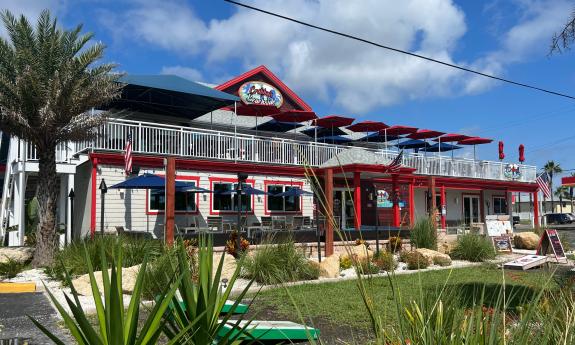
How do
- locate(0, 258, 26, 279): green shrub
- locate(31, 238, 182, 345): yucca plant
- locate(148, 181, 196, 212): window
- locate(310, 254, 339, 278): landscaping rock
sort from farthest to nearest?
1. locate(148, 181, 196, 212): window
2. locate(310, 254, 339, 278): landscaping rock
3. locate(0, 258, 26, 279): green shrub
4. locate(31, 238, 182, 345): yucca plant

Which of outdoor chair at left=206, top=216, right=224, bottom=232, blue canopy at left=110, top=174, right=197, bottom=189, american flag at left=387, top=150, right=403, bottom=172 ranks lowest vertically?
outdoor chair at left=206, top=216, right=224, bottom=232

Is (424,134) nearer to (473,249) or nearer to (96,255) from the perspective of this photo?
(473,249)

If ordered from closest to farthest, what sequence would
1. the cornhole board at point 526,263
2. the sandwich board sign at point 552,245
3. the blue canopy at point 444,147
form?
the cornhole board at point 526,263 < the sandwich board sign at point 552,245 < the blue canopy at point 444,147

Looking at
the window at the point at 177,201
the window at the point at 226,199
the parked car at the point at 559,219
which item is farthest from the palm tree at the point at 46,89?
the parked car at the point at 559,219

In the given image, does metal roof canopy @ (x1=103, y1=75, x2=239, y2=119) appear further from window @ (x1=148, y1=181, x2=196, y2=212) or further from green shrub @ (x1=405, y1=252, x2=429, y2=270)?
green shrub @ (x1=405, y1=252, x2=429, y2=270)

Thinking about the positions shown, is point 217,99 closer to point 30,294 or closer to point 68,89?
point 68,89

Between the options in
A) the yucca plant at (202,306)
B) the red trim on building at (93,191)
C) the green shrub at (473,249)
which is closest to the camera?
the yucca plant at (202,306)

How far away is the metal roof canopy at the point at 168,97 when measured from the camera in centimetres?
1958

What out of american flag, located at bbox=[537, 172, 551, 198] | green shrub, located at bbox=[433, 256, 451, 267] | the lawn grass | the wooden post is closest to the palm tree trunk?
the wooden post

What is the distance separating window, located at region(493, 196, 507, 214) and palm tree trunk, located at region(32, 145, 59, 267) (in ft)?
90.5

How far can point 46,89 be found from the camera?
12742 millimetres

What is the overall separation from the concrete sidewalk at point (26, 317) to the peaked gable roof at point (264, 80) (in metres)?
16.7

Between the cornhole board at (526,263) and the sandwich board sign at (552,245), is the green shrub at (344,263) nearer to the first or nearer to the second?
the cornhole board at (526,263)

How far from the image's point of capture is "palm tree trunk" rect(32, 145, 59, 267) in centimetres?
1305
